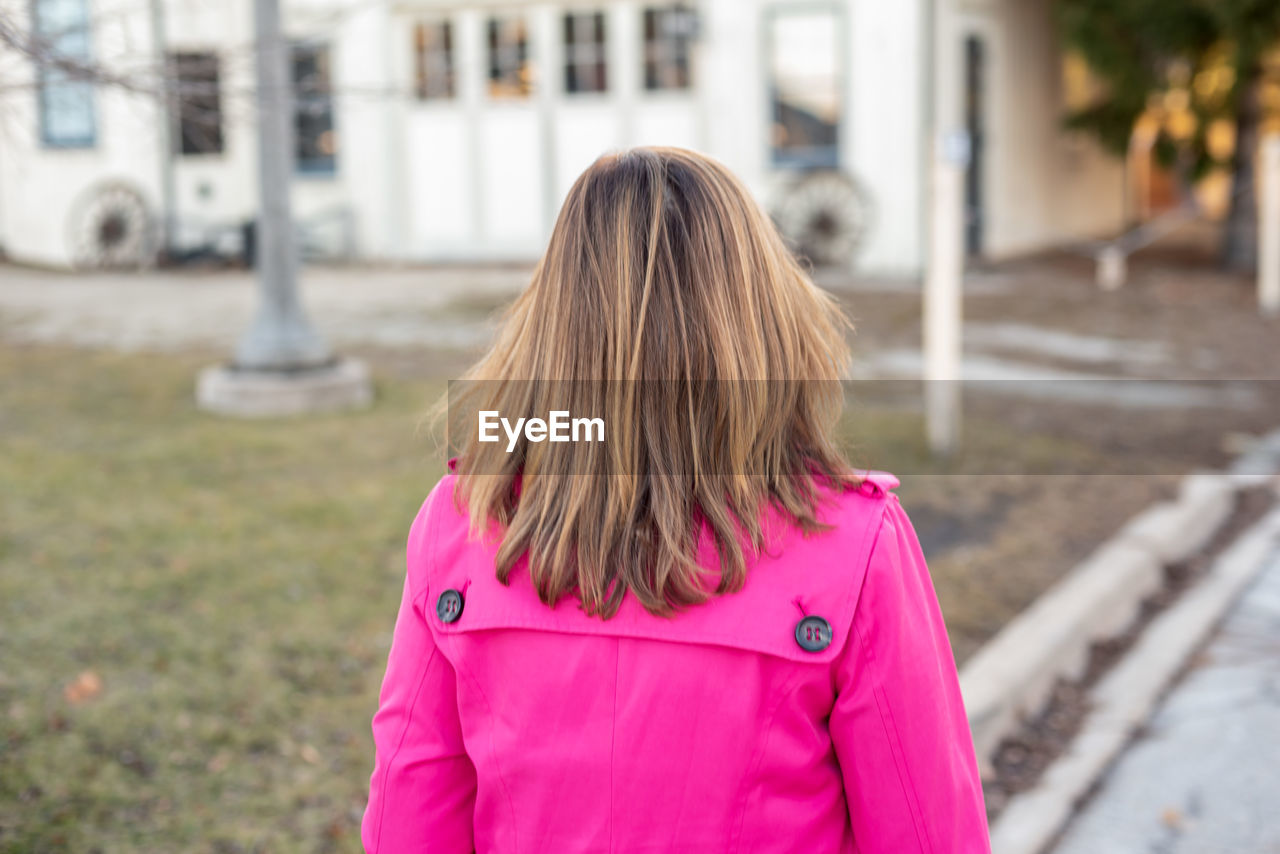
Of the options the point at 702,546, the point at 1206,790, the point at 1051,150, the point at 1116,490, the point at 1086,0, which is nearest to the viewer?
the point at 702,546

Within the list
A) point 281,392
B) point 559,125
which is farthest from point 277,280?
point 559,125

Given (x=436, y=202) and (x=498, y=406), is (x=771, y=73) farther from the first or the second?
(x=498, y=406)

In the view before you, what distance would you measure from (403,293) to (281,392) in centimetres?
609

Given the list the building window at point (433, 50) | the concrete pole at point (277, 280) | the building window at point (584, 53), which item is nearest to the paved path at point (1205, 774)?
the concrete pole at point (277, 280)

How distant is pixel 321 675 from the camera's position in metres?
4.04

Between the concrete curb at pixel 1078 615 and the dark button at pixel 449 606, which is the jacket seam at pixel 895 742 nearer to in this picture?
the dark button at pixel 449 606

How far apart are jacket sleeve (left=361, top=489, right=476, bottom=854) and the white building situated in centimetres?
1411

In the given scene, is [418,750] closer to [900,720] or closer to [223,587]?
[900,720]

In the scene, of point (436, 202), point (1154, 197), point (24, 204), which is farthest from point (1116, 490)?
point (1154, 197)

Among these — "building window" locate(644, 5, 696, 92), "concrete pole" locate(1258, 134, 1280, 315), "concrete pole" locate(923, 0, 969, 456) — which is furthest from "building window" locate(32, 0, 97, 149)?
"building window" locate(644, 5, 696, 92)

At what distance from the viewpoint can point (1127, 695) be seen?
13.7ft

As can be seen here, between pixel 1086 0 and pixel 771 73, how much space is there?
3.64 metres

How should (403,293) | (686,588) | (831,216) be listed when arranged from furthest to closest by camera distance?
(831,216) → (403,293) → (686,588)

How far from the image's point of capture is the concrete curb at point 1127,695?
3387mm
